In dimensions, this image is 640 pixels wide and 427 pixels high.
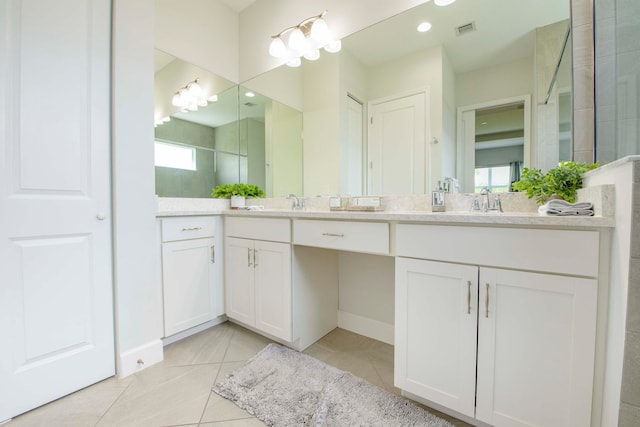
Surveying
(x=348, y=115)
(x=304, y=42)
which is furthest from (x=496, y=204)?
(x=304, y=42)

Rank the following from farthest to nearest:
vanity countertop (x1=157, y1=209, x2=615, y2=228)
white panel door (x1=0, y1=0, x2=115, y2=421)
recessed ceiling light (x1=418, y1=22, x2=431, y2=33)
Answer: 1. recessed ceiling light (x1=418, y1=22, x2=431, y2=33)
2. white panel door (x1=0, y1=0, x2=115, y2=421)
3. vanity countertop (x1=157, y1=209, x2=615, y2=228)

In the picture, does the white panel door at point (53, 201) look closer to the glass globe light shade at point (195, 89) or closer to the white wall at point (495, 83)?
the glass globe light shade at point (195, 89)

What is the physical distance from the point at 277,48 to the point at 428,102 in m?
1.33

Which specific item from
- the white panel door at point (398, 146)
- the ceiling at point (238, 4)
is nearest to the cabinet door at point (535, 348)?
the white panel door at point (398, 146)

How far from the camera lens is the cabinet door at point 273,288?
165 cm

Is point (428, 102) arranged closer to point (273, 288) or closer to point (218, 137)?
point (273, 288)

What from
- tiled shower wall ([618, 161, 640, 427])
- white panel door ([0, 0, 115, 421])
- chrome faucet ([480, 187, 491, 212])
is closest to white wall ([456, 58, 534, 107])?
chrome faucet ([480, 187, 491, 212])

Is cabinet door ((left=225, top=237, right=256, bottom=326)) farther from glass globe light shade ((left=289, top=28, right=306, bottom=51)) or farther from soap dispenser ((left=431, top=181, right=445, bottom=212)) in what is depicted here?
glass globe light shade ((left=289, top=28, right=306, bottom=51))

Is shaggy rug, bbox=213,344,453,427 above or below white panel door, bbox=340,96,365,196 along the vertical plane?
below

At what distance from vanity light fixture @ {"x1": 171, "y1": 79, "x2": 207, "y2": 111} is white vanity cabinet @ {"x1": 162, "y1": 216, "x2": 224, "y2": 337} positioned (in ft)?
3.21

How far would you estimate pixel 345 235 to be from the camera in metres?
1.39

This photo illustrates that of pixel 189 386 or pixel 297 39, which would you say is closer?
pixel 189 386

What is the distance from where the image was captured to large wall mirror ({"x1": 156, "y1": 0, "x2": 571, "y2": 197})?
1.32 metres

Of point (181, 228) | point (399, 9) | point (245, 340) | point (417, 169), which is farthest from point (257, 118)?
point (245, 340)
